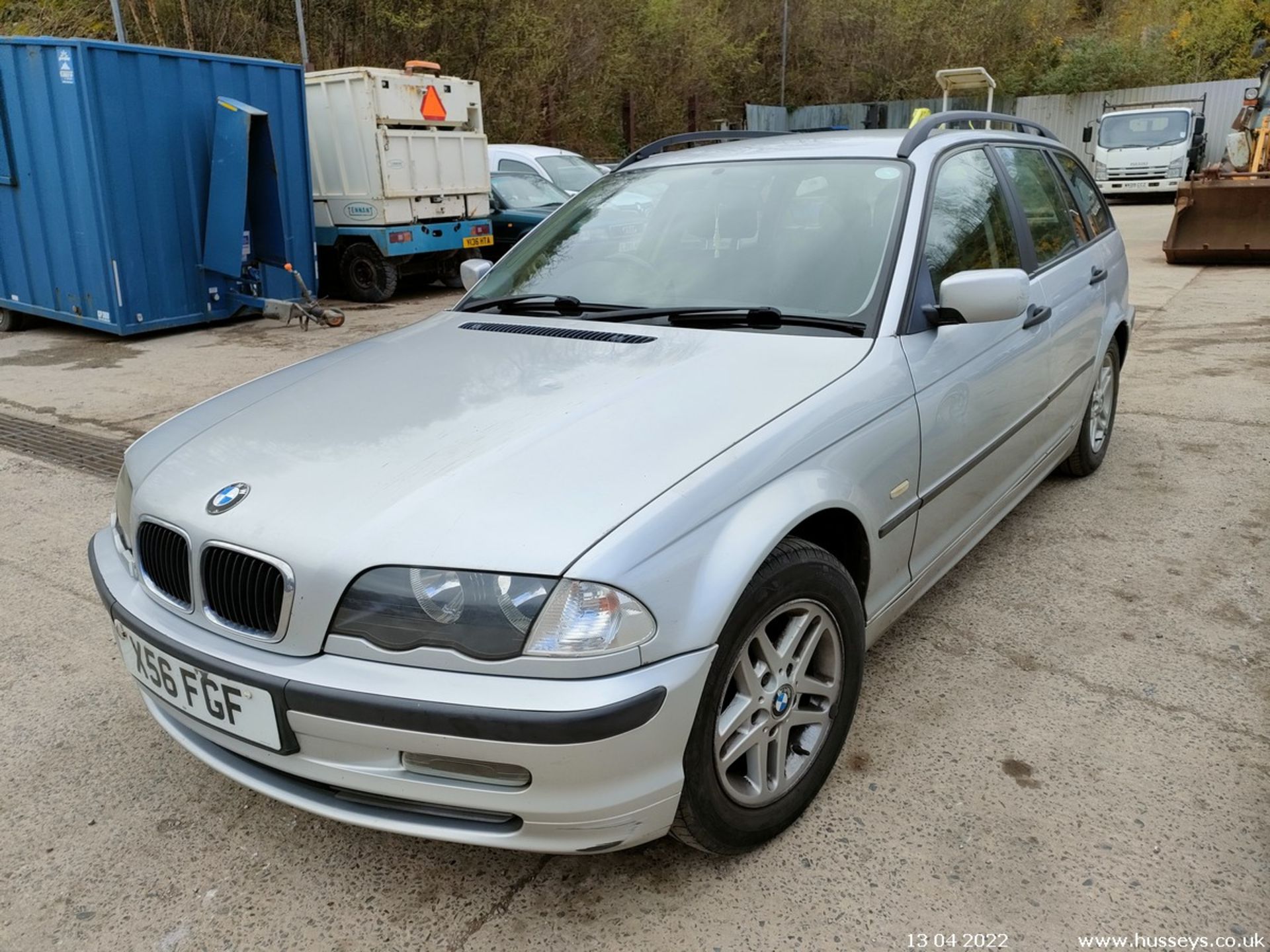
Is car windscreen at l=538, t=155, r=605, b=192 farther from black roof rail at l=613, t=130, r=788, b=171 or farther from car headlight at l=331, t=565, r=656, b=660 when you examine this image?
car headlight at l=331, t=565, r=656, b=660

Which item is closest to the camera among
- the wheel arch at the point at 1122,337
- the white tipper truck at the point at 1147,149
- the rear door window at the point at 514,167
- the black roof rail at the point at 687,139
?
the black roof rail at the point at 687,139

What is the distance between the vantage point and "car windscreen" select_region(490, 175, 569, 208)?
12328 mm

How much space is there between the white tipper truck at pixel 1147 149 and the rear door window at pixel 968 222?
21.7 metres

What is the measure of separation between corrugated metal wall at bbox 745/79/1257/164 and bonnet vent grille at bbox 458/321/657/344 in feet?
82.2

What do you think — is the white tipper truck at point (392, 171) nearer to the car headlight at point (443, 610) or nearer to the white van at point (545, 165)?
the white van at point (545, 165)

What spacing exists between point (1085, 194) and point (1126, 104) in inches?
1181

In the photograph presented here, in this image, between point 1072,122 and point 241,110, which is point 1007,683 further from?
point 1072,122

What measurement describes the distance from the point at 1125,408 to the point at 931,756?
164 inches

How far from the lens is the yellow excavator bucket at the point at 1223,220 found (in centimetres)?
1176

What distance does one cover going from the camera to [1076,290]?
3908 millimetres

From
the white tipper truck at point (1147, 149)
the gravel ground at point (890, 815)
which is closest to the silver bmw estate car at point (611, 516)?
the gravel ground at point (890, 815)

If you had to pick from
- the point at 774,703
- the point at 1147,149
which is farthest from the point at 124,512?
the point at 1147,149

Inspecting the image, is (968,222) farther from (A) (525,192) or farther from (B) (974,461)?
(A) (525,192)

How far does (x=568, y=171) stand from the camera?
1328cm
